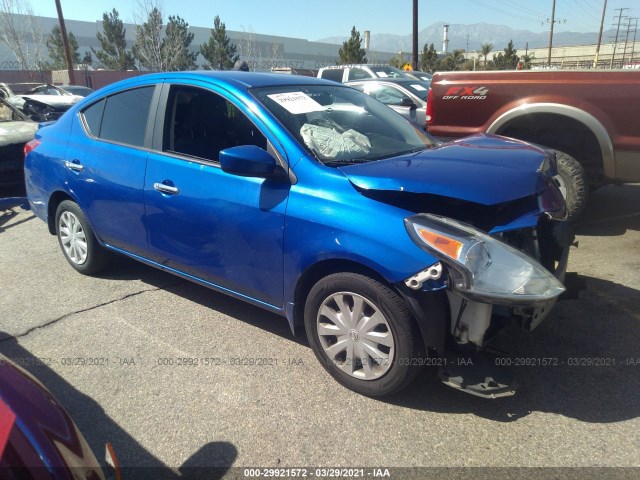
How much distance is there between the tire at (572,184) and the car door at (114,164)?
13.1 ft

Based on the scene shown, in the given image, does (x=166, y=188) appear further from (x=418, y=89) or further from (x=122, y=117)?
(x=418, y=89)

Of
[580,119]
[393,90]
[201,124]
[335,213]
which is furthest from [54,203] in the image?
[393,90]

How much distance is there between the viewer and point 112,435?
2.56 meters

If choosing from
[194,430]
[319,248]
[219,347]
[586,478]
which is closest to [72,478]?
[194,430]

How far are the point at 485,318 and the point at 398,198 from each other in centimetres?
73

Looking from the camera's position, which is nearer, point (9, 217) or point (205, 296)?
point (205, 296)

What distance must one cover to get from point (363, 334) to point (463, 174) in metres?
0.99

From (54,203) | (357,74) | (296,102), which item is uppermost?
(296,102)

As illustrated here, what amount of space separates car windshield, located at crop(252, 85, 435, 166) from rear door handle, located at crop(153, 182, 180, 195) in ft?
2.73

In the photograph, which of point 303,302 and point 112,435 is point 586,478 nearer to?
point 303,302

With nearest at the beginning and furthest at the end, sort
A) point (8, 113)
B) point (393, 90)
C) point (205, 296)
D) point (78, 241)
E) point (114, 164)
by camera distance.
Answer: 1. point (114, 164)
2. point (205, 296)
3. point (78, 241)
4. point (8, 113)
5. point (393, 90)

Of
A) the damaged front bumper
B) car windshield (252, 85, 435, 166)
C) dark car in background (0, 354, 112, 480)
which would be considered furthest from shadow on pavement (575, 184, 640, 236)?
dark car in background (0, 354, 112, 480)

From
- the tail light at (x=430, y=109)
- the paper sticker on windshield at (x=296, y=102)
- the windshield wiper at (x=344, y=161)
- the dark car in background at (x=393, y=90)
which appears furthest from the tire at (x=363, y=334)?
the dark car in background at (x=393, y=90)

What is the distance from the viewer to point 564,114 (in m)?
5.14
